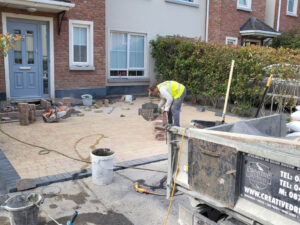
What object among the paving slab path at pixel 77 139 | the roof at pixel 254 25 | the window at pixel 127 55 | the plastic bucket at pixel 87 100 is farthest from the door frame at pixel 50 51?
the roof at pixel 254 25

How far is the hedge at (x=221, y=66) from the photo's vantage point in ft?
32.2

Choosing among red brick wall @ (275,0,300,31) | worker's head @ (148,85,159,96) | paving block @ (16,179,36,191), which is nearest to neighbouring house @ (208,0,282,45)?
red brick wall @ (275,0,300,31)

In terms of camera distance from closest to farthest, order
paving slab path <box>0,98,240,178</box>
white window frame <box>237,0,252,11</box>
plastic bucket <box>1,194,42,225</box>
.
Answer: plastic bucket <box>1,194,42,225</box> → paving slab path <box>0,98,240,178</box> → white window frame <box>237,0,252,11</box>

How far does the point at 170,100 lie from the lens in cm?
719

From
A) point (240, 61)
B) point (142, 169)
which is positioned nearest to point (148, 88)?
point (240, 61)

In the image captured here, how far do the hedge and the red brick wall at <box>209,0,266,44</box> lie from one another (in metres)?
3.97

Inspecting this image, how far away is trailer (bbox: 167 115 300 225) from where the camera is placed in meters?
2.30

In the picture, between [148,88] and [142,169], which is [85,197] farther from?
[148,88]

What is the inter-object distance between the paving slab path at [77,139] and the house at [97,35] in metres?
2.31

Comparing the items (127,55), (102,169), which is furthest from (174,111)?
(127,55)

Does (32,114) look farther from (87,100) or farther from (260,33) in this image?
(260,33)

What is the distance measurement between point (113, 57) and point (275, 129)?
34.7 feet

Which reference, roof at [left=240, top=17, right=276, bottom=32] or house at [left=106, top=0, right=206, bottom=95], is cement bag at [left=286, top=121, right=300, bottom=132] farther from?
roof at [left=240, top=17, right=276, bottom=32]

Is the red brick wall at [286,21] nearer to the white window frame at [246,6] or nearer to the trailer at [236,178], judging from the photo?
the white window frame at [246,6]
